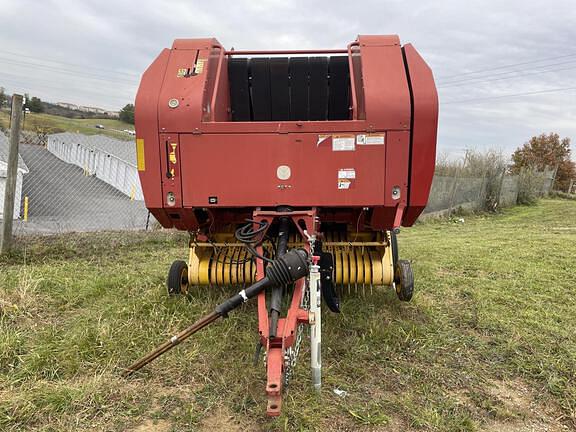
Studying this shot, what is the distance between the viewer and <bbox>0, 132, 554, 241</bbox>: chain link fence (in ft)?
45.2

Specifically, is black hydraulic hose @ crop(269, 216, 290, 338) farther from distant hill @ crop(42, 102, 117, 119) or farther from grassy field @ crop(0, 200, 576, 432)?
distant hill @ crop(42, 102, 117, 119)

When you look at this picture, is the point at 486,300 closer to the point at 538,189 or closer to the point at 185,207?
the point at 185,207

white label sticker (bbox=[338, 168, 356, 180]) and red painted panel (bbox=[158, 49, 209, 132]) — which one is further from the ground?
red painted panel (bbox=[158, 49, 209, 132])

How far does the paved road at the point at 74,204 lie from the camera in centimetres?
1305

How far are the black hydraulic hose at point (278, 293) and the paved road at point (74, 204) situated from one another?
7.77 m

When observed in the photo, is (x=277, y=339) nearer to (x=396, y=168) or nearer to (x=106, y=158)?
(x=396, y=168)

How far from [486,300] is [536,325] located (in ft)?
2.31

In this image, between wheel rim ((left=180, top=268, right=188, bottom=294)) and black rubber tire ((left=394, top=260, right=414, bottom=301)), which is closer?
black rubber tire ((left=394, top=260, right=414, bottom=301))

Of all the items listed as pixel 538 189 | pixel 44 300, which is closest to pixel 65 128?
pixel 538 189

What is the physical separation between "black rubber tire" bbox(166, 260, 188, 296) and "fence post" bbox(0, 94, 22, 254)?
2600 millimetres

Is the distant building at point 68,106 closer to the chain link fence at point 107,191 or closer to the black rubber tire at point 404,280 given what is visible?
the chain link fence at point 107,191

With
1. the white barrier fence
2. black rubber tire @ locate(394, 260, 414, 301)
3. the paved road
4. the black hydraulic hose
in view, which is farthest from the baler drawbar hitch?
the white barrier fence

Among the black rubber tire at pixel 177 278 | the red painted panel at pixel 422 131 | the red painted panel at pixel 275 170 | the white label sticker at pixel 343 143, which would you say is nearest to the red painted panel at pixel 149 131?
the red painted panel at pixel 275 170

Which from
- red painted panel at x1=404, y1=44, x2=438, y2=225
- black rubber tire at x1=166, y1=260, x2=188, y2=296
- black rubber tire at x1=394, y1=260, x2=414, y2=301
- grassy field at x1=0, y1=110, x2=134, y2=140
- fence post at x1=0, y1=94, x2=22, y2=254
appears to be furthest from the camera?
grassy field at x1=0, y1=110, x2=134, y2=140
